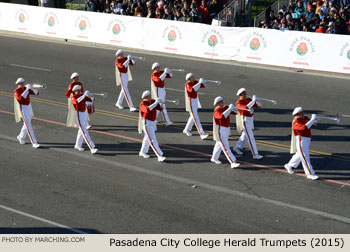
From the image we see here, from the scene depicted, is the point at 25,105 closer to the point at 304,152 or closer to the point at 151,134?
the point at 151,134

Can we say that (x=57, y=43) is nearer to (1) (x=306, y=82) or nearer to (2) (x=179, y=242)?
(1) (x=306, y=82)

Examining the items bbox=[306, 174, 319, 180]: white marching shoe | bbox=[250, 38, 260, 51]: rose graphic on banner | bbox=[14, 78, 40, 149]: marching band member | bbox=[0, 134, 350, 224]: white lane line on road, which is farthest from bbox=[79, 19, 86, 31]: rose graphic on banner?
bbox=[306, 174, 319, 180]: white marching shoe

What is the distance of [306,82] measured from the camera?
22656 millimetres

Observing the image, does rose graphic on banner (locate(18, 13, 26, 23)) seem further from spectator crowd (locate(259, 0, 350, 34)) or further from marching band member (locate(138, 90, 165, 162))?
marching band member (locate(138, 90, 165, 162))

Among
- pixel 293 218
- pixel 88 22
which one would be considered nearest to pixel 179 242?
pixel 293 218

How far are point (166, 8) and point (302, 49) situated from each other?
820 cm

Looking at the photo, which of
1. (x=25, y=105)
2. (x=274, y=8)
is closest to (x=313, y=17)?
(x=274, y=8)

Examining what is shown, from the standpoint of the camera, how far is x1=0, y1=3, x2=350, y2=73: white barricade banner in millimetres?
23203

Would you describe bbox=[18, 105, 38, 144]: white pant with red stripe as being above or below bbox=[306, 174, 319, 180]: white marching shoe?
above

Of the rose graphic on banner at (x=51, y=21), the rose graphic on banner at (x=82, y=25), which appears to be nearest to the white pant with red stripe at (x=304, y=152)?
the rose graphic on banner at (x=82, y=25)

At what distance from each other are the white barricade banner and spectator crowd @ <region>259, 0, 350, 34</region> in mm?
1062

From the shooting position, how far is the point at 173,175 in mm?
14508

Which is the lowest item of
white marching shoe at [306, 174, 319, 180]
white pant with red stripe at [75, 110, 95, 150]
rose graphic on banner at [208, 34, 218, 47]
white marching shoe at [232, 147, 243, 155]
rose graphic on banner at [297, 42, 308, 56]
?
white marching shoe at [306, 174, 319, 180]

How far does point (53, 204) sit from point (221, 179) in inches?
165
